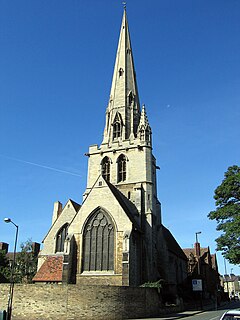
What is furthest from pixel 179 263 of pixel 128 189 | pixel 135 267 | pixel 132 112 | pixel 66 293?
pixel 66 293

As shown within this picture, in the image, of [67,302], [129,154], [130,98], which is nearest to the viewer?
[67,302]

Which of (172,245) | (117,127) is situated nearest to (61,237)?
(117,127)

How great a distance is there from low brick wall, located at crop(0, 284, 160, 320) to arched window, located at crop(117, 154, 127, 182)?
1705 centimetres

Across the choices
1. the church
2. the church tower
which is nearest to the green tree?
the church

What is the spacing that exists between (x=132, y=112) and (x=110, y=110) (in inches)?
135

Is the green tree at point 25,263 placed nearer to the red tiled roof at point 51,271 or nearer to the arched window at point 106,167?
the red tiled roof at point 51,271

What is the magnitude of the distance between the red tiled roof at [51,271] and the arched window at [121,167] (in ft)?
38.5

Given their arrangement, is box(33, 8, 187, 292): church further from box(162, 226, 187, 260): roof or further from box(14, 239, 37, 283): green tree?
box(14, 239, 37, 283): green tree

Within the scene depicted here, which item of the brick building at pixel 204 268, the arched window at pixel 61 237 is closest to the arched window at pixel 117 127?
the arched window at pixel 61 237

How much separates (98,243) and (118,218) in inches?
120

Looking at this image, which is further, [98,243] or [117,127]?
[117,127]

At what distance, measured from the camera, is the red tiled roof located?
29.7 meters

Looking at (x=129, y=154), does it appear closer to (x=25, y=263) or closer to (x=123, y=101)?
(x=123, y=101)

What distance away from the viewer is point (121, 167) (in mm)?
39281
